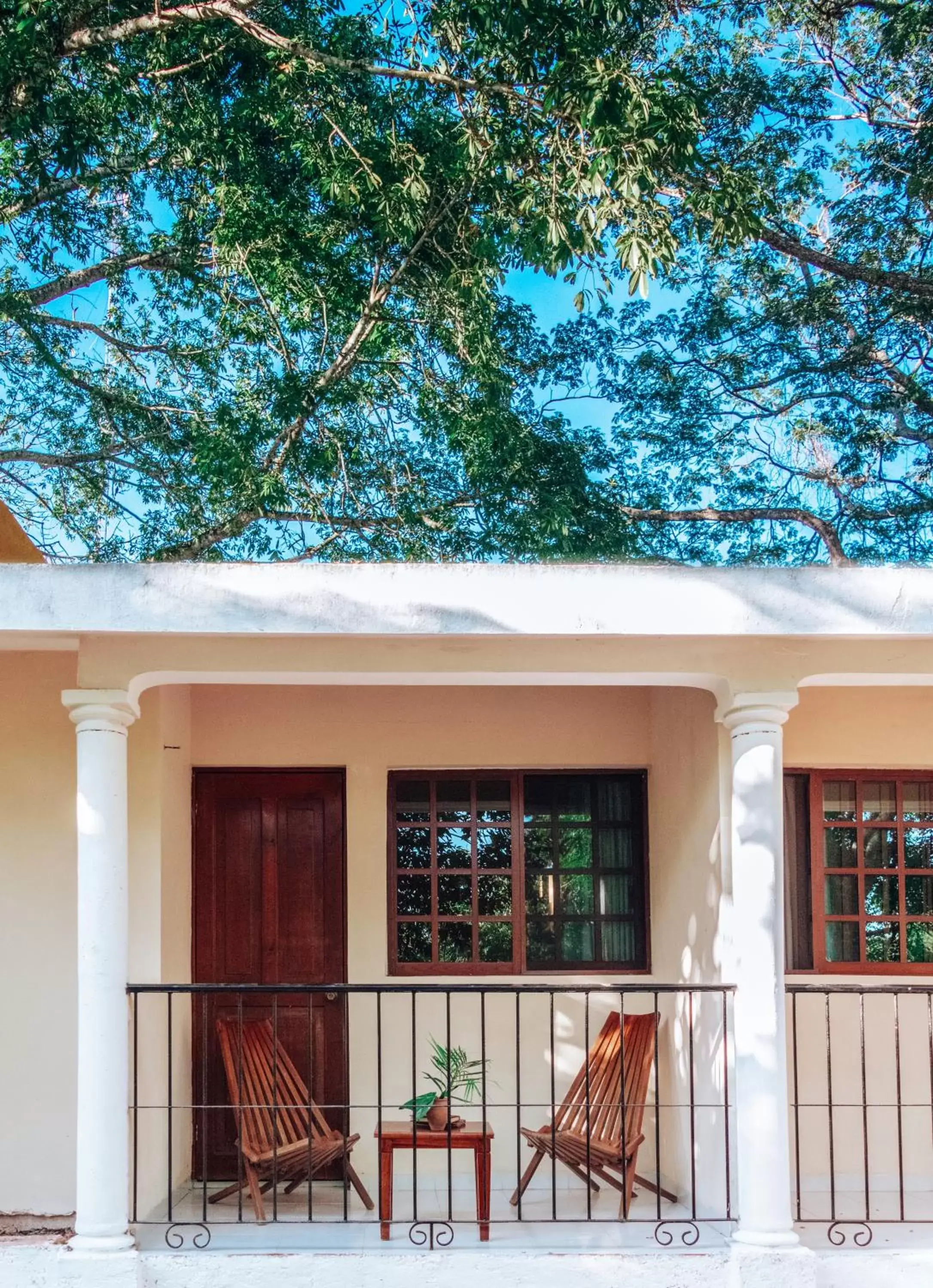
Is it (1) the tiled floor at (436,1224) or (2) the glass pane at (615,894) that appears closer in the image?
(1) the tiled floor at (436,1224)

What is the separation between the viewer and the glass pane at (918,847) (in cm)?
701

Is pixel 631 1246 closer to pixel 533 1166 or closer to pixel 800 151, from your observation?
pixel 533 1166

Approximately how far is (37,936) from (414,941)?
6.63 feet

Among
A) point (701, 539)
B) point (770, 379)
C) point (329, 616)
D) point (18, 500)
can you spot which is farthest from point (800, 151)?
point (329, 616)

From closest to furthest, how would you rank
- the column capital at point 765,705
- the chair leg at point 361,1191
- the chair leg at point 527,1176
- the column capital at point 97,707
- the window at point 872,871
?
the column capital at point 97,707
the column capital at point 765,705
the chair leg at point 527,1176
the chair leg at point 361,1191
the window at point 872,871

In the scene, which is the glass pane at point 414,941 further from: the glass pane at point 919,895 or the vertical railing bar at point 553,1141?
the glass pane at point 919,895

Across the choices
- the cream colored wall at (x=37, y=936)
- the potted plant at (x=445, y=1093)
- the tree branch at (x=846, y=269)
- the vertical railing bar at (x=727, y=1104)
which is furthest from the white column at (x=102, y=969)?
the tree branch at (x=846, y=269)

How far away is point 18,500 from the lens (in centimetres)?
1485

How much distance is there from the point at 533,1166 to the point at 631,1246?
855 millimetres

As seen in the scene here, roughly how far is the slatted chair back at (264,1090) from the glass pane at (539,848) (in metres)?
1.63

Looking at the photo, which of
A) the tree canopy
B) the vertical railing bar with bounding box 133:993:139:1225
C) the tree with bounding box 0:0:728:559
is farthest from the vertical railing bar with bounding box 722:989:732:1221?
the tree with bounding box 0:0:728:559

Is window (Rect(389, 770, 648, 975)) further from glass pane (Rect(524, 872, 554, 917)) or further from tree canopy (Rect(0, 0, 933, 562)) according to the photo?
tree canopy (Rect(0, 0, 933, 562))

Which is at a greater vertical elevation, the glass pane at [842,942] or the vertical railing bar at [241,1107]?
the glass pane at [842,942]

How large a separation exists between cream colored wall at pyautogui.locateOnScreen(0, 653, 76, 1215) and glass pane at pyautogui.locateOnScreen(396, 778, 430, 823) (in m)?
1.83
